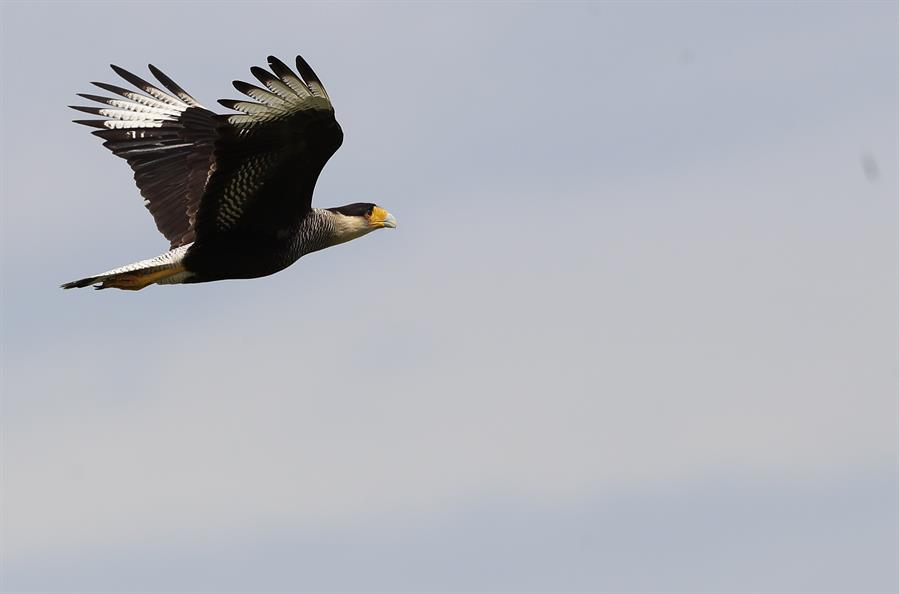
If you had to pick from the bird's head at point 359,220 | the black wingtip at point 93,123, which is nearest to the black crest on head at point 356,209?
the bird's head at point 359,220

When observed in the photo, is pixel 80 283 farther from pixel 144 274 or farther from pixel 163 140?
pixel 163 140

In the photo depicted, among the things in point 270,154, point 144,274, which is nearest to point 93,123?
point 144,274

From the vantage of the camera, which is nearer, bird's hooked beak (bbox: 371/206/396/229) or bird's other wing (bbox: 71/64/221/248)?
bird's hooked beak (bbox: 371/206/396/229)

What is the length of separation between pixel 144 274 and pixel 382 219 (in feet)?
7.36

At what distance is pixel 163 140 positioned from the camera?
1631 centimetres

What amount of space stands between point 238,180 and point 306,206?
2.90 ft

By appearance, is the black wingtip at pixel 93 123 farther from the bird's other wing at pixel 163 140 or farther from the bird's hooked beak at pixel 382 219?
the bird's hooked beak at pixel 382 219

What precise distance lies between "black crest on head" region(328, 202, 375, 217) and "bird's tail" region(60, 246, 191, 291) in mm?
1483

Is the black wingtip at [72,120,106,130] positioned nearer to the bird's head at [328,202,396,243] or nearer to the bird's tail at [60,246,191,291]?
the bird's tail at [60,246,191,291]

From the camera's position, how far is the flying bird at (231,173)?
43.7 ft

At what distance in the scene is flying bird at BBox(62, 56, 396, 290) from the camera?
13.3m

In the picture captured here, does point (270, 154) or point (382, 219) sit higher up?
point (270, 154)

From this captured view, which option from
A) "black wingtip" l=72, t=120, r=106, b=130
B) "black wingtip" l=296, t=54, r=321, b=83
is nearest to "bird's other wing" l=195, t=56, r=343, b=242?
"black wingtip" l=296, t=54, r=321, b=83

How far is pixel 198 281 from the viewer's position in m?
14.9
